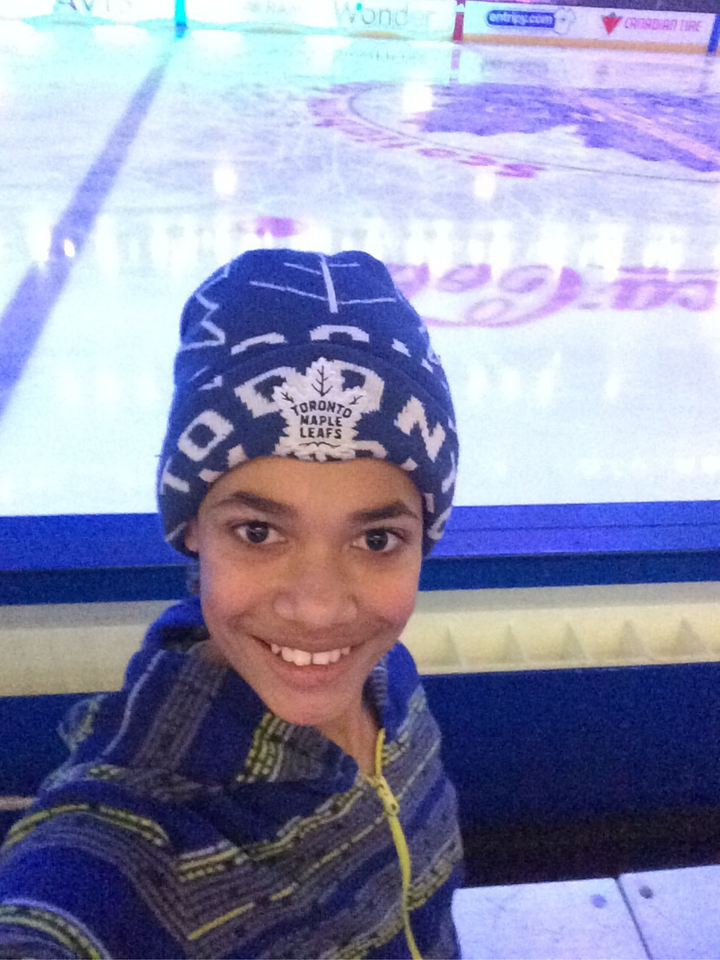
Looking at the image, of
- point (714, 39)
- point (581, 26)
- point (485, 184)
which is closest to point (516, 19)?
point (581, 26)

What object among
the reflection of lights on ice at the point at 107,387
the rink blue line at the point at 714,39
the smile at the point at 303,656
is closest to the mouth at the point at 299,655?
the smile at the point at 303,656

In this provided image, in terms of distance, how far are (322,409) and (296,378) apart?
2 cm

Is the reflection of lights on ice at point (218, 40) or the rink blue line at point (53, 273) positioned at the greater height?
the reflection of lights on ice at point (218, 40)

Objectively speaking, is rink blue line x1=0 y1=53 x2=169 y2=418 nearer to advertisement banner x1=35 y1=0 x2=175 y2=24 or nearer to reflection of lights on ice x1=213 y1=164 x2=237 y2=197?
reflection of lights on ice x1=213 y1=164 x2=237 y2=197

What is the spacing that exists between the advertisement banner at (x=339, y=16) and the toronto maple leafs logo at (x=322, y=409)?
531 centimetres

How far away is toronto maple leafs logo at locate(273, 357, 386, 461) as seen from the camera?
1.66 feet

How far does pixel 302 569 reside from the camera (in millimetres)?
526

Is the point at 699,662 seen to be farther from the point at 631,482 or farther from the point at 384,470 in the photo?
the point at 384,470

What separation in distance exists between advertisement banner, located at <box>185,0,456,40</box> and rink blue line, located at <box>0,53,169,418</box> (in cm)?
271

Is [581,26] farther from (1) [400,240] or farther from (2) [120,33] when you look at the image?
(1) [400,240]

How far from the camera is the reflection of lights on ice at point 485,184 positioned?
2.46 m

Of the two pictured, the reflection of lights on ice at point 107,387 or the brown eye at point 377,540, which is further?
the reflection of lights on ice at point 107,387

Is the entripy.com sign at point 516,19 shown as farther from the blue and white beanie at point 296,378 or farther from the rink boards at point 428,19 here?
the blue and white beanie at point 296,378

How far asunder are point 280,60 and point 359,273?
440cm
